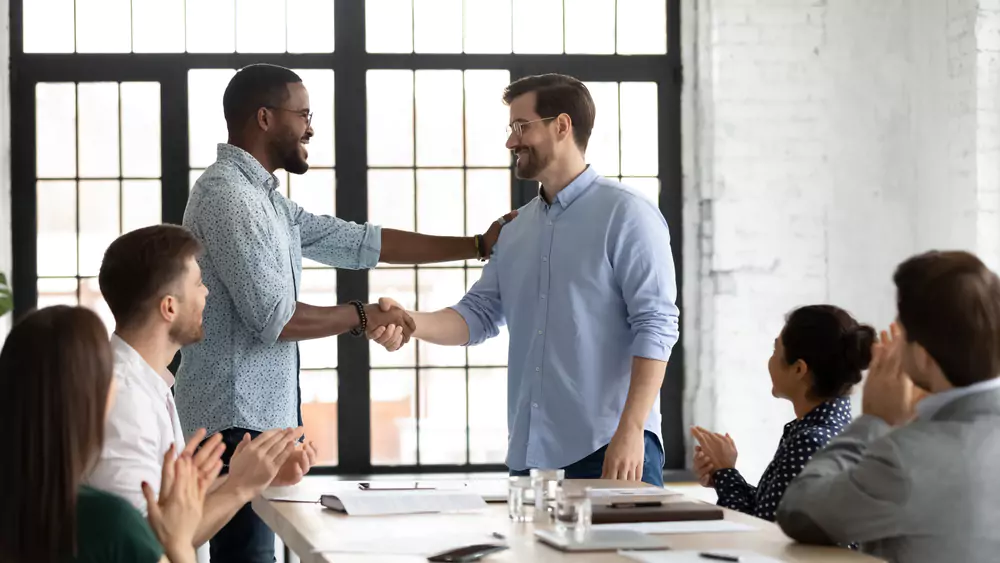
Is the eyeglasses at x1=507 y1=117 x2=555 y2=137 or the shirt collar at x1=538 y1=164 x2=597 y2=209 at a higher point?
the eyeglasses at x1=507 y1=117 x2=555 y2=137

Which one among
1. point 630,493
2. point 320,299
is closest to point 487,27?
point 320,299

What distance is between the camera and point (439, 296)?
204 inches

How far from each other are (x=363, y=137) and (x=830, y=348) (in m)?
2.77

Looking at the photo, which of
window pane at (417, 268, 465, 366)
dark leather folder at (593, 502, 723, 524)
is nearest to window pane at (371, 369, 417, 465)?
window pane at (417, 268, 465, 366)

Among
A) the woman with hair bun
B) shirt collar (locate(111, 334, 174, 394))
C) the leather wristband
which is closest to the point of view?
shirt collar (locate(111, 334, 174, 394))

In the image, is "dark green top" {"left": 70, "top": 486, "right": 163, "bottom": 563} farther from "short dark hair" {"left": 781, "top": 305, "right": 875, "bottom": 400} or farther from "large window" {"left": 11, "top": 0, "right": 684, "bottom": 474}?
"large window" {"left": 11, "top": 0, "right": 684, "bottom": 474}

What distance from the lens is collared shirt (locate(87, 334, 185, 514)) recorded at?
2.14 metres

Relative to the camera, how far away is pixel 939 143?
5.06 m

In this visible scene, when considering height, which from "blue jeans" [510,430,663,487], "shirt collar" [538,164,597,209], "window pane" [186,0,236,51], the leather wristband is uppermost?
"window pane" [186,0,236,51]

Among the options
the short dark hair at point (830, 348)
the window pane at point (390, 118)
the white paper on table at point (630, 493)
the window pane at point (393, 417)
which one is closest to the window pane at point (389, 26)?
the window pane at point (390, 118)

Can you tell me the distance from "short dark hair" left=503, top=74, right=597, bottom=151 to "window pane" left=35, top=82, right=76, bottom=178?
8.32 feet

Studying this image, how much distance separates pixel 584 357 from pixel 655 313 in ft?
0.72

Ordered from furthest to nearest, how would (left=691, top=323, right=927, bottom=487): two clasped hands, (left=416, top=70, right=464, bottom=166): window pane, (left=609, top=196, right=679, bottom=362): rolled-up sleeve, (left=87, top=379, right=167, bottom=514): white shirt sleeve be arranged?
1. (left=416, top=70, right=464, bottom=166): window pane
2. (left=609, top=196, right=679, bottom=362): rolled-up sleeve
3. (left=87, top=379, right=167, bottom=514): white shirt sleeve
4. (left=691, top=323, right=927, bottom=487): two clasped hands

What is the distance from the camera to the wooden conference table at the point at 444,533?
73.3 inches
